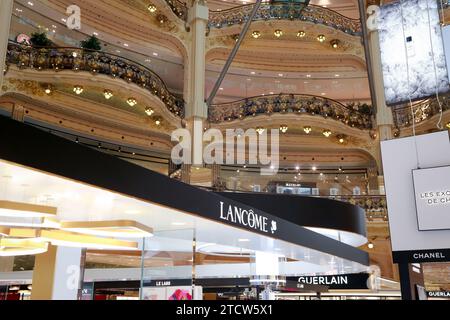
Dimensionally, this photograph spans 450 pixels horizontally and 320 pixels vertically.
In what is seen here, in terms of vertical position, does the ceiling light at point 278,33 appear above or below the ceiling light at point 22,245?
above

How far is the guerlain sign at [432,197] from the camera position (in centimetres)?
464

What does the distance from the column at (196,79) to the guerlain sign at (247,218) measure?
8700 millimetres

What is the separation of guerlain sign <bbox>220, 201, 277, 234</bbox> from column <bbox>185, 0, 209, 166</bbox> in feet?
28.5

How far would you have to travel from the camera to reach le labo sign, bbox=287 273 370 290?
13758 millimetres

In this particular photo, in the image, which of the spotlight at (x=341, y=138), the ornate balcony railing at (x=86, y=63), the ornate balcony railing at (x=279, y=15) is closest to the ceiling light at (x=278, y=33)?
the ornate balcony railing at (x=279, y=15)

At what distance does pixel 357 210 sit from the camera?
11125 mm

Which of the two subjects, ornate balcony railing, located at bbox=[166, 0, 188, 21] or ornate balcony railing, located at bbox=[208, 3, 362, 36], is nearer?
ornate balcony railing, located at bbox=[166, 0, 188, 21]

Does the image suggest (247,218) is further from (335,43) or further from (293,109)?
(335,43)

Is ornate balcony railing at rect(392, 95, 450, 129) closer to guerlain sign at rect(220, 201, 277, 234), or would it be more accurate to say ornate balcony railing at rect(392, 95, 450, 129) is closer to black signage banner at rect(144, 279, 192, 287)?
guerlain sign at rect(220, 201, 277, 234)

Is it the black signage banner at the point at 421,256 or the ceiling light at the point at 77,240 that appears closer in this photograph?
the black signage banner at the point at 421,256

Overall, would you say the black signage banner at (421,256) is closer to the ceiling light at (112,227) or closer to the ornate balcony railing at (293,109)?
the ceiling light at (112,227)

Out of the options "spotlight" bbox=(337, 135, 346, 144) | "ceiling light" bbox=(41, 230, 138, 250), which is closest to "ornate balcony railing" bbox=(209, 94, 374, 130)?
"spotlight" bbox=(337, 135, 346, 144)

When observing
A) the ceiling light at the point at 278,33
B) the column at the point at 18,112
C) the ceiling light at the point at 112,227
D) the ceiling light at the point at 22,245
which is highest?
the ceiling light at the point at 278,33
